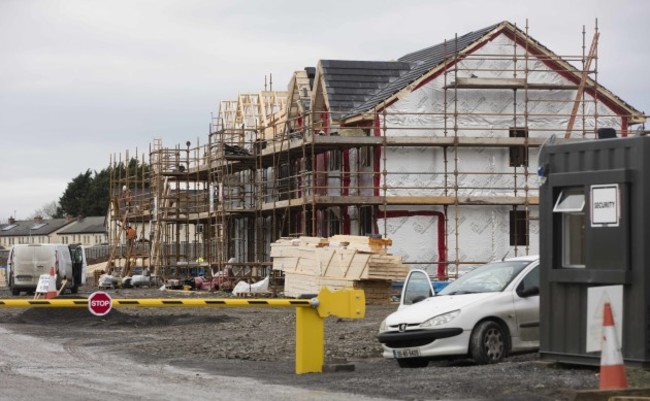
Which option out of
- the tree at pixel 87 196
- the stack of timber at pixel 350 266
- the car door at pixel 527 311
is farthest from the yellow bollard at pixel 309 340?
the tree at pixel 87 196

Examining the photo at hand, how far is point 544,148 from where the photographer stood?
608 inches

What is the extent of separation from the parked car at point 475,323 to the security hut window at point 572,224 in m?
2.24

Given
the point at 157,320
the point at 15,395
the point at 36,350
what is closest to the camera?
the point at 15,395

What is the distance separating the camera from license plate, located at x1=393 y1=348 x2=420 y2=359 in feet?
56.4

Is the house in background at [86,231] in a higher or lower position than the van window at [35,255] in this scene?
higher

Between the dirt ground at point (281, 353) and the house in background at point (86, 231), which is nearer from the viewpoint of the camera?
the dirt ground at point (281, 353)

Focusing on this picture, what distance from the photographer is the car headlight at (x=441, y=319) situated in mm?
17094

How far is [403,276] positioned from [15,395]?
78.4 ft

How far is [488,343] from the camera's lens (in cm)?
1712

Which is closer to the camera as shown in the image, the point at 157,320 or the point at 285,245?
the point at 157,320

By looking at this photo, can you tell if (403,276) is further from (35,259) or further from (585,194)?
(585,194)

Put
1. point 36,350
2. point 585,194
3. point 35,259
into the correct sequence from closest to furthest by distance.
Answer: point 585,194 < point 36,350 < point 35,259

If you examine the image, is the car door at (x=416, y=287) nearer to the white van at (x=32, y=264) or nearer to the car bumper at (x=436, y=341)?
the car bumper at (x=436, y=341)

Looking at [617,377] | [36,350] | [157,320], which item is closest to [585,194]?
[617,377]
